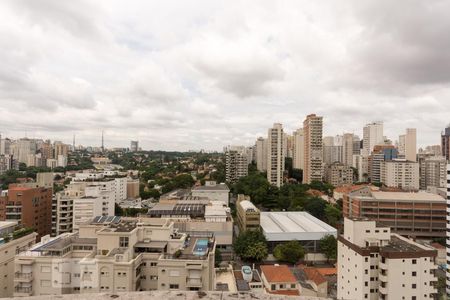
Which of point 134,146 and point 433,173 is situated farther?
point 134,146

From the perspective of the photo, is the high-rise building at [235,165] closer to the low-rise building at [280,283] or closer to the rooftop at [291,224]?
the rooftop at [291,224]

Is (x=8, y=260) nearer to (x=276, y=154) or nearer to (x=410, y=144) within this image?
(x=276, y=154)

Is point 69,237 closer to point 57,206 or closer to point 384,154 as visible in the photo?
point 57,206

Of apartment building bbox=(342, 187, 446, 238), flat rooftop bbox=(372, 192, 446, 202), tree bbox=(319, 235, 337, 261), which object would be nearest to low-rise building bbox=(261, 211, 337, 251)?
tree bbox=(319, 235, 337, 261)

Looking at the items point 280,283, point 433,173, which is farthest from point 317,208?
point 433,173

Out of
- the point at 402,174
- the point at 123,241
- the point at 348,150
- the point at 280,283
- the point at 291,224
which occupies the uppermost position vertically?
the point at 348,150

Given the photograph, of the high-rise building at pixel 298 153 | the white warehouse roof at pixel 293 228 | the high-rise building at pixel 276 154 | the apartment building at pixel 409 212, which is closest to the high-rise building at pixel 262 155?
the high-rise building at pixel 298 153

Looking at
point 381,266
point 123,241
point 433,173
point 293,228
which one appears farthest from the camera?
point 433,173

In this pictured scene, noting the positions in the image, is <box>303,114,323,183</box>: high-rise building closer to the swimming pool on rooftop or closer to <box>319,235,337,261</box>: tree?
<box>319,235,337,261</box>: tree
